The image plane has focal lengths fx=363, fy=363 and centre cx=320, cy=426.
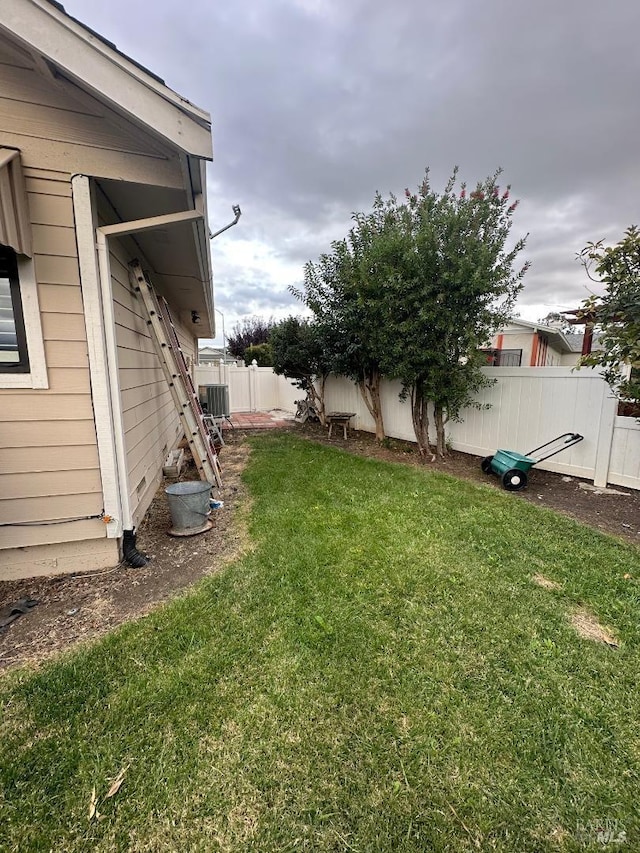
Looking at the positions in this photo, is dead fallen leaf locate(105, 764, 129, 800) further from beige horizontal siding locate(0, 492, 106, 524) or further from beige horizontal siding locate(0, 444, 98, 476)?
beige horizontal siding locate(0, 444, 98, 476)

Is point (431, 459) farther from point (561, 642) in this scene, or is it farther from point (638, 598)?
point (561, 642)

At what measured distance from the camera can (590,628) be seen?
2355 millimetres

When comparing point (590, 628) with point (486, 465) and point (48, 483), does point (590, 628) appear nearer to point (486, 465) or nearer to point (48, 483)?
point (486, 465)

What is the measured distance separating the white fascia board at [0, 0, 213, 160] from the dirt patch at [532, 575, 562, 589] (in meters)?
3.99

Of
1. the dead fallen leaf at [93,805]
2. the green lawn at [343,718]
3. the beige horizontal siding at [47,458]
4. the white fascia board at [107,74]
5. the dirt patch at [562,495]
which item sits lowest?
the dirt patch at [562,495]

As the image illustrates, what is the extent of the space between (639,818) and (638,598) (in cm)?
173

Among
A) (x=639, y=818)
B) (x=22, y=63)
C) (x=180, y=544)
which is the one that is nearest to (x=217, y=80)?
(x=22, y=63)

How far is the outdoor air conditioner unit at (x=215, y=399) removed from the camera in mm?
9648

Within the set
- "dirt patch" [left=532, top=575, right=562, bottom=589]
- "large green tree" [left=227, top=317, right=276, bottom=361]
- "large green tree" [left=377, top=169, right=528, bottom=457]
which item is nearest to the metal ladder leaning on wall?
"large green tree" [left=377, top=169, right=528, bottom=457]

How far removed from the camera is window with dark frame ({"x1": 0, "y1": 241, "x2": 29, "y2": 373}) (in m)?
2.53

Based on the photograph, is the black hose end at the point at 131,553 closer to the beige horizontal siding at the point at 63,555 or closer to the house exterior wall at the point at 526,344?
the beige horizontal siding at the point at 63,555

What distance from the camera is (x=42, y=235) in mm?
2596

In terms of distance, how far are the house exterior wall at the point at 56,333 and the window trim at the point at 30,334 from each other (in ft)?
0.12

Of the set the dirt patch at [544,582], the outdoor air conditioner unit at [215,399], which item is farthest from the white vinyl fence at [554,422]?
the outdoor air conditioner unit at [215,399]
